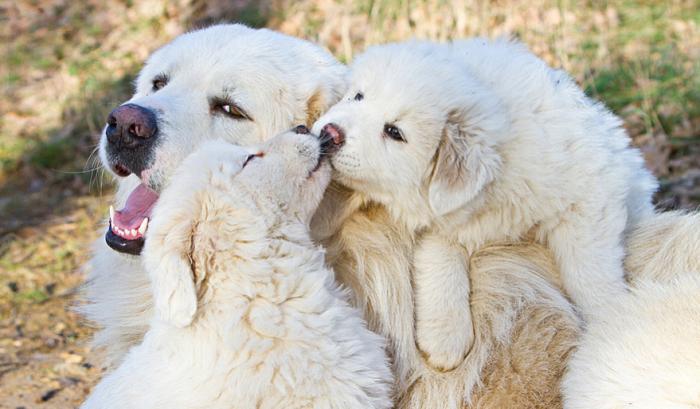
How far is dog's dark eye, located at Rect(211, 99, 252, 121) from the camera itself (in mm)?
3982

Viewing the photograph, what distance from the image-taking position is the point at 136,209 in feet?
13.0

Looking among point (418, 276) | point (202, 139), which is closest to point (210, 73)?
point (202, 139)

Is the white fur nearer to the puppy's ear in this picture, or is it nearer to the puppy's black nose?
the puppy's black nose

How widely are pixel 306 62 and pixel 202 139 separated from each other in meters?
0.55

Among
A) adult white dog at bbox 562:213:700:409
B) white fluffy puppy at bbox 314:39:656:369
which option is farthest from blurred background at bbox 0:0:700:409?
adult white dog at bbox 562:213:700:409

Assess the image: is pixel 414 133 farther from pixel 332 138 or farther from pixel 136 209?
pixel 136 209

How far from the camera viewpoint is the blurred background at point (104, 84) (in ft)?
21.5

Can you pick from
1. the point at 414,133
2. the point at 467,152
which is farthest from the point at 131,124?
the point at 467,152

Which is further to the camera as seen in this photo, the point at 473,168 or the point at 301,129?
the point at 301,129

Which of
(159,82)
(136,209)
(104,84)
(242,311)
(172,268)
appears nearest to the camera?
(172,268)

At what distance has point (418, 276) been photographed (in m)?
3.72

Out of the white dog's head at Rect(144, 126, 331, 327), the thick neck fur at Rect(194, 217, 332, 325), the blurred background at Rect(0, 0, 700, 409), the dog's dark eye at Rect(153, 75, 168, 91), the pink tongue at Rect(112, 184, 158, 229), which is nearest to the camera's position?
the white dog's head at Rect(144, 126, 331, 327)

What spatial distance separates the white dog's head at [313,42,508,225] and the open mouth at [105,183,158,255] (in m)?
0.76

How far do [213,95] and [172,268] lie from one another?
987mm
